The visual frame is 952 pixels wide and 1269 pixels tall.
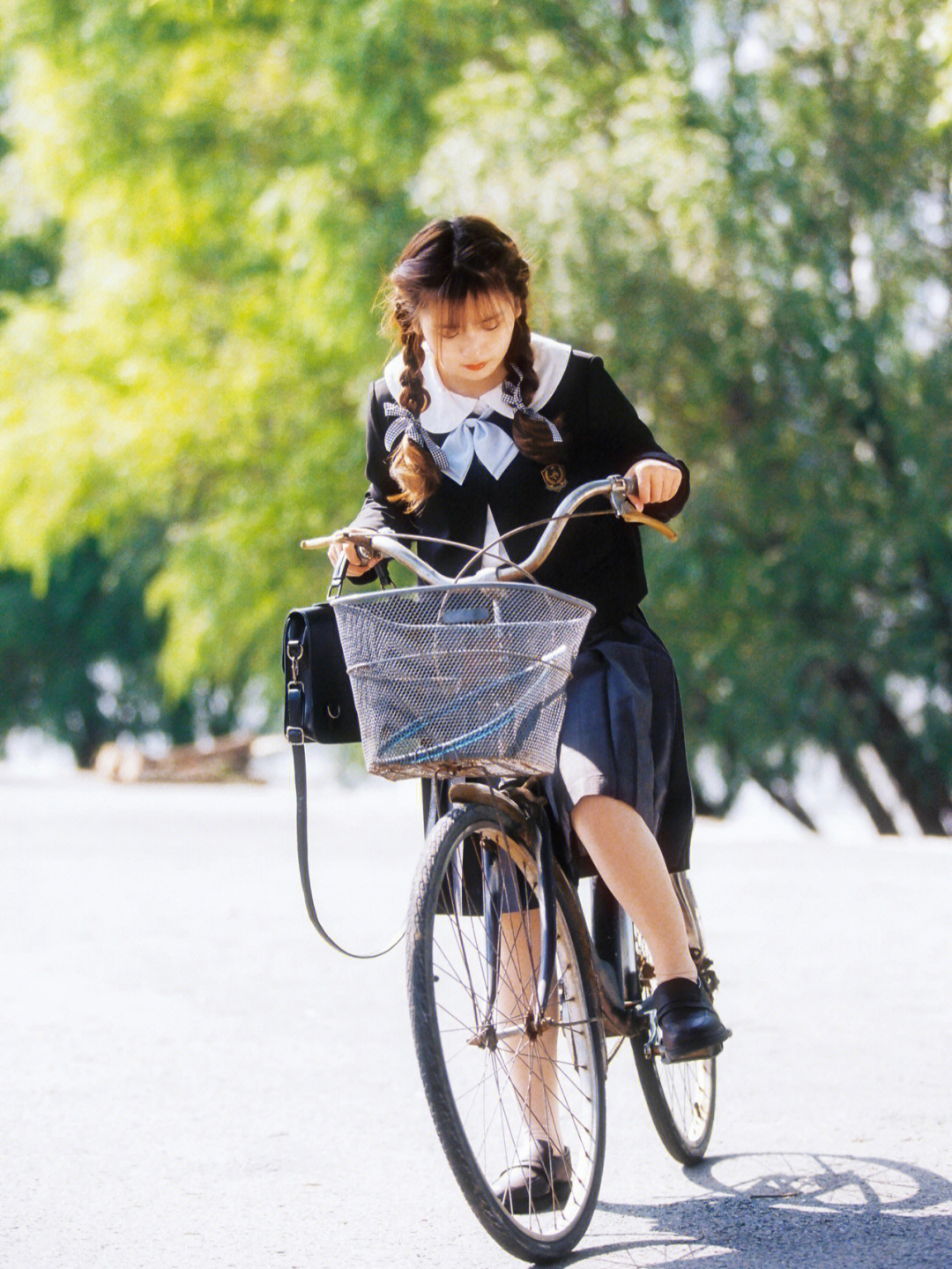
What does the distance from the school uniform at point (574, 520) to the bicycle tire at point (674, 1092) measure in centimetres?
27

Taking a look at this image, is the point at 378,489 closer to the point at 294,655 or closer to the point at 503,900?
the point at 294,655

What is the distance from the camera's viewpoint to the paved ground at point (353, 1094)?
10.7 ft

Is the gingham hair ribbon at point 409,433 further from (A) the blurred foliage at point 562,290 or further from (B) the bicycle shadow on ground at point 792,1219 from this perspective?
(A) the blurred foliage at point 562,290

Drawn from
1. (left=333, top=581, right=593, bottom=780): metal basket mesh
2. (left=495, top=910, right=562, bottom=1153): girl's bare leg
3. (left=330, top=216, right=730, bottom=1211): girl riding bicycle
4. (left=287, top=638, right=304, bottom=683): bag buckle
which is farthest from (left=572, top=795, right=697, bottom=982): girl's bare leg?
(left=287, top=638, right=304, bottom=683): bag buckle

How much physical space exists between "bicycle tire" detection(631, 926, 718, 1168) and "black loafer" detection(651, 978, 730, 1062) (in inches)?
1.7

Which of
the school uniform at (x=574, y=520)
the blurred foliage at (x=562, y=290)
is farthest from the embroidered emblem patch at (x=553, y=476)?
the blurred foliage at (x=562, y=290)

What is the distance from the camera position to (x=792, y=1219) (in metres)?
3.35

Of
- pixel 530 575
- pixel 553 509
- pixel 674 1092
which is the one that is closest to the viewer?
pixel 530 575

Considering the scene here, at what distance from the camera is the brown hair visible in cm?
322

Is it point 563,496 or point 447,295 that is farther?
point 563,496

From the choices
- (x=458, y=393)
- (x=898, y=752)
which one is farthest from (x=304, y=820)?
(x=898, y=752)

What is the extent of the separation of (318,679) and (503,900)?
0.51m

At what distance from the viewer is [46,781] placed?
18.8m

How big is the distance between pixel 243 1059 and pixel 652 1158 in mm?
1391
